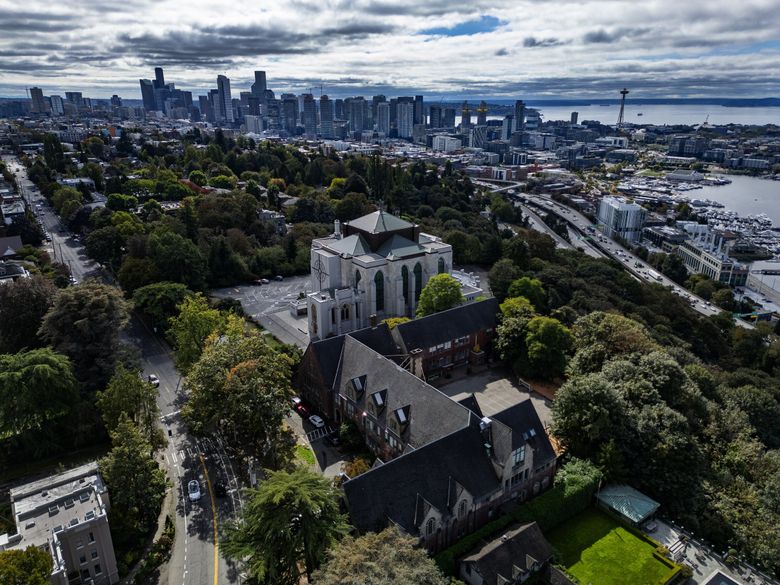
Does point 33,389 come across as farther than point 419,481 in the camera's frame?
Yes

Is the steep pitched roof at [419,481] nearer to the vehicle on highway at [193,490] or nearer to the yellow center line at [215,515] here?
the yellow center line at [215,515]

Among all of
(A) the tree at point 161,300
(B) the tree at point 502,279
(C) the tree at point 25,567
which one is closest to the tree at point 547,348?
(B) the tree at point 502,279

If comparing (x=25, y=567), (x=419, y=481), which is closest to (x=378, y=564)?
(x=419, y=481)

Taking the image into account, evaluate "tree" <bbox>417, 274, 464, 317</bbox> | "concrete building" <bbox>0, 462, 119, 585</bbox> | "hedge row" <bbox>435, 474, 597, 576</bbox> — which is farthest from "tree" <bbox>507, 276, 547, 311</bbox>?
"concrete building" <bbox>0, 462, 119, 585</bbox>

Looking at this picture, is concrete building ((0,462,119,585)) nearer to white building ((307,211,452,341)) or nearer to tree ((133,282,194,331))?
tree ((133,282,194,331))

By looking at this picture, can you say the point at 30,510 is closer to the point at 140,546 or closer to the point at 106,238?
the point at 140,546

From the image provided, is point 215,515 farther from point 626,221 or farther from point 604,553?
point 626,221
